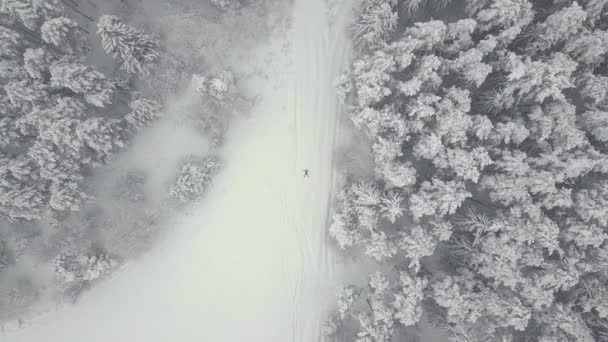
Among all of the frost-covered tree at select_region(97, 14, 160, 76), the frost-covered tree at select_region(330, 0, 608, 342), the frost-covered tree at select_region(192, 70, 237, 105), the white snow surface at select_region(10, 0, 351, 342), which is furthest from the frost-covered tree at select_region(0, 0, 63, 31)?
the frost-covered tree at select_region(330, 0, 608, 342)

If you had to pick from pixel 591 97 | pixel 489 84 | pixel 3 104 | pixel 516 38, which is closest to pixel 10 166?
pixel 3 104

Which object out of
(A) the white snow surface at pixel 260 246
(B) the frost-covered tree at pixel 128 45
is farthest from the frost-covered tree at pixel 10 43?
(A) the white snow surface at pixel 260 246

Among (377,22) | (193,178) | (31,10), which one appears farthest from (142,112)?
(377,22)

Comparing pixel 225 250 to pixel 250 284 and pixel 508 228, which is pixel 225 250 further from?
pixel 508 228

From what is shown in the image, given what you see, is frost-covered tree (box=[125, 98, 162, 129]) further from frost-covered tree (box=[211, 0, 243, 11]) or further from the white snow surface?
frost-covered tree (box=[211, 0, 243, 11])

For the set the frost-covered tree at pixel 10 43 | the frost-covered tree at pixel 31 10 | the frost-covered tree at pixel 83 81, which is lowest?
the frost-covered tree at pixel 83 81

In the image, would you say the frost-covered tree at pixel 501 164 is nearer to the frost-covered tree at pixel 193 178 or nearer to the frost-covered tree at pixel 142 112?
the frost-covered tree at pixel 193 178
